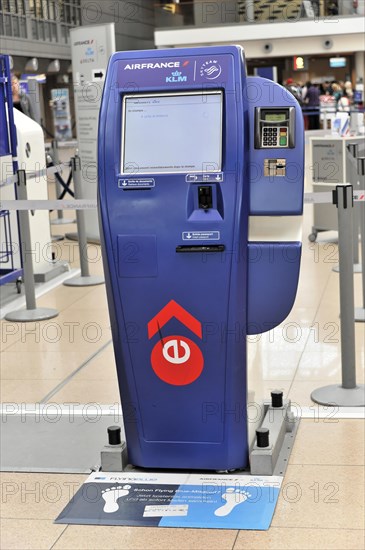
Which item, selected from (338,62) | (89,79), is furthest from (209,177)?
(338,62)

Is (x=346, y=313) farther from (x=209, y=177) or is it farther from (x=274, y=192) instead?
(x=209, y=177)

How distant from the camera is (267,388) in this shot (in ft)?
Result: 15.6

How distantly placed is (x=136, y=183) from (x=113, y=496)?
1183 millimetres

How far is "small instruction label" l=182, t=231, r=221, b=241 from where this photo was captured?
11.0ft

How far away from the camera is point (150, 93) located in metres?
3.41

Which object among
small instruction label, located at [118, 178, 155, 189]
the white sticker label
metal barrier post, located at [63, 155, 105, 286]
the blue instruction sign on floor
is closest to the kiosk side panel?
small instruction label, located at [118, 178, 155, 189]

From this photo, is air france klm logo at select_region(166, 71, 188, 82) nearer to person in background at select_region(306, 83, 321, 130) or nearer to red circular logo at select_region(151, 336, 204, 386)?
red circular logo at select_region(151, 336, 204, 386)

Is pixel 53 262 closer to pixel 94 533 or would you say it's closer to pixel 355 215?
pixel 355 215

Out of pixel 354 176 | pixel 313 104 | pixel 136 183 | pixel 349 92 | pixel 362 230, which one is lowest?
pixel 362 230

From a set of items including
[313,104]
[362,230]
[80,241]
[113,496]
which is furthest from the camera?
[313,104]

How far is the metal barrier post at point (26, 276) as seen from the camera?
6.24 meters

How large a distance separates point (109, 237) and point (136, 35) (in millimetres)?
30988

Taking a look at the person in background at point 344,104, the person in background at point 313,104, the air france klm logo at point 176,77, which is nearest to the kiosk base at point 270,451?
the air france klm logo at point 176,77

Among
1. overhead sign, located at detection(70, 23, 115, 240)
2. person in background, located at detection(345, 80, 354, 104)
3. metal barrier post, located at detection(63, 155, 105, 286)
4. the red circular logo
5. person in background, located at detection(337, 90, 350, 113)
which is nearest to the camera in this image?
the red circular logo
